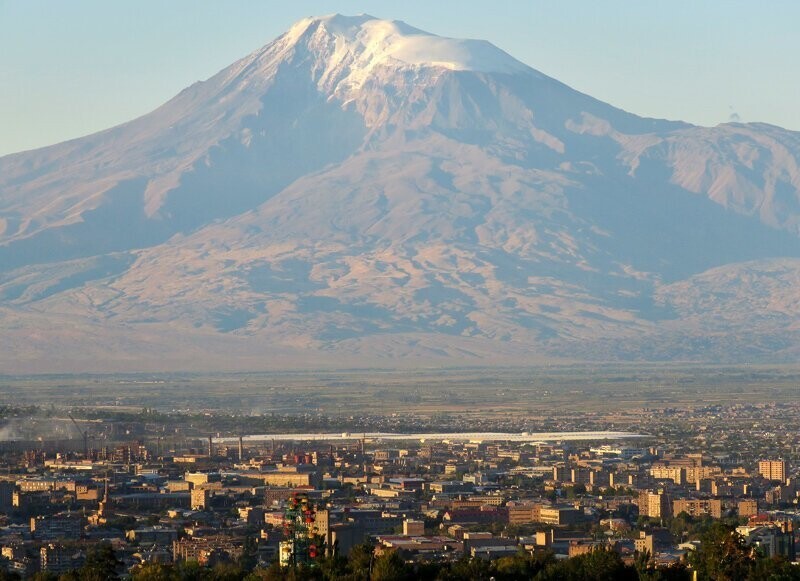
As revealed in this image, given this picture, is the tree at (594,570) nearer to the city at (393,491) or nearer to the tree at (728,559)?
the city at (393,491)

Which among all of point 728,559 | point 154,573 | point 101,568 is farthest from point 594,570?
point 101,568

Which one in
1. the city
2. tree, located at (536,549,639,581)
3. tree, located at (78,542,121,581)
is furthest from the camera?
the city

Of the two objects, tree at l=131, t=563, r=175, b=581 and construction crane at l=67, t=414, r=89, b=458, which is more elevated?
construction crane at l=67, t=414, r=89, b=458

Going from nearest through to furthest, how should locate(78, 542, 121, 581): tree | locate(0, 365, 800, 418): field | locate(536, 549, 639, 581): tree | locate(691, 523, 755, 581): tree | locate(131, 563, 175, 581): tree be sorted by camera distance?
locate(691, 523, 755, 581): tree < locate(131, 563, 175, 581): tree < locate(78, 542, 121, 581): tree < locate(536, 549, 639, 581): tree < locate(0, 365, 800, 418): field

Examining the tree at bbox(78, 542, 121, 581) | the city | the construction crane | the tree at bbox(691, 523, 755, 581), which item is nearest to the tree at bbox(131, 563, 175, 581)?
the city

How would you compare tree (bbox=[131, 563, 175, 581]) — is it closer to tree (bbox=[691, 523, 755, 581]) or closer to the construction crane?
tree (bbox=[691, 523, 755, 581])

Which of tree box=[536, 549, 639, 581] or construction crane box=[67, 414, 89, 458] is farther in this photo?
construction crane box=[67, 414, 89, 458]

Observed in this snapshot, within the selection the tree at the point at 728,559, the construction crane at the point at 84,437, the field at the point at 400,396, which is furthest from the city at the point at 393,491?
the field at the point at 400,396

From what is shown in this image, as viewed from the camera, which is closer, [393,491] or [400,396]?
[393,491]

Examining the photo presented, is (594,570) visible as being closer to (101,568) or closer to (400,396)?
(101,568)

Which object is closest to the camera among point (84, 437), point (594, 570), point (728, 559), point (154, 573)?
point (728, 559)

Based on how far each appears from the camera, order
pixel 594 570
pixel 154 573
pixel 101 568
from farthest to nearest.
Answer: pixel 594 570, pixel 101 568, pixel 154 573

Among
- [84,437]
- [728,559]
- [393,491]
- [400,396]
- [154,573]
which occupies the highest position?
[400,396]
